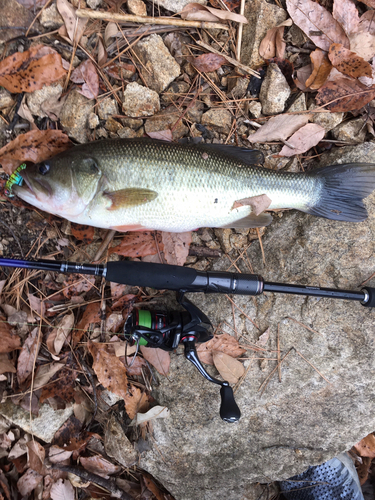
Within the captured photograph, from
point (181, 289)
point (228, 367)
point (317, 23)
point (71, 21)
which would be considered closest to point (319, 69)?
point (317, 23)

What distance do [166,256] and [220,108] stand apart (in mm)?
1277

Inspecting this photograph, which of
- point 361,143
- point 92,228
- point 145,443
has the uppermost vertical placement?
point 361,143

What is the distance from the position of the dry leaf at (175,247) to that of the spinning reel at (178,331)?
0.42 m

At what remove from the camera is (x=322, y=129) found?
7.88 ft

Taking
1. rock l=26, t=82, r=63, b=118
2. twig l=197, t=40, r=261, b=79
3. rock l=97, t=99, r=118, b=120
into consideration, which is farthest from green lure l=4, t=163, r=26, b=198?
twig l=197, t=40, r=261, b=79

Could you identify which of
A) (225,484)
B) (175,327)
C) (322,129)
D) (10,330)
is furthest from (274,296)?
(10,330)

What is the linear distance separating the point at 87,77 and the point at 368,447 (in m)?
4.22

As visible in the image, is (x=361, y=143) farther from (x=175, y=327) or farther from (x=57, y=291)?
(x=57, y=291)

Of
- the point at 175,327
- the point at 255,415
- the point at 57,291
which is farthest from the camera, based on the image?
the point at 57,291

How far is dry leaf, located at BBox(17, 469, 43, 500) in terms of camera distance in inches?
99.1

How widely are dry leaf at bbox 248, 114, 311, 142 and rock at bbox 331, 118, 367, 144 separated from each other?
0.30 m

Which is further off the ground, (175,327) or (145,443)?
(175,327)

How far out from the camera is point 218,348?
7.53 ft

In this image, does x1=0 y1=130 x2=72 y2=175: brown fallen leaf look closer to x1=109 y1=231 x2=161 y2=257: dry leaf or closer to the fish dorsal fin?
x1=109 y1=231 x2=161 y2=257: dry leaf
